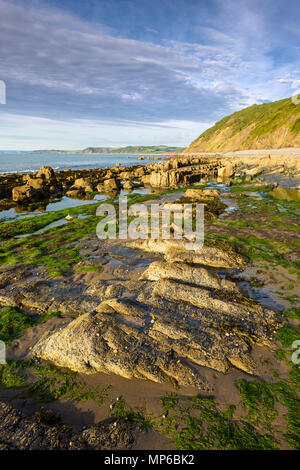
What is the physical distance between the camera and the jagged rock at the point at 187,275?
9.84m

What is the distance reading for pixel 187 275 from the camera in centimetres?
1026

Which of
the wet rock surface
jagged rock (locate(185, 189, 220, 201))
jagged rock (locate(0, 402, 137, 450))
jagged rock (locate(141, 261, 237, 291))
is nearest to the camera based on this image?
jagged rock (locate(0, 402, 137, 450))

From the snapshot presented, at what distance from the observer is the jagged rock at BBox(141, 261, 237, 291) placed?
9836 millimetres

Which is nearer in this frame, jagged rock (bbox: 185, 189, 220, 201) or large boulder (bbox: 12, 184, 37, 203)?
jagged rock (bbox: 185, 189, 220, 201)

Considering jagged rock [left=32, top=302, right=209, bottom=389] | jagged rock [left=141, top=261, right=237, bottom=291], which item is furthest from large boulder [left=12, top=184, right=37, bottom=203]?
jagged rock [left=32, top=302, right=209, bottom=389]

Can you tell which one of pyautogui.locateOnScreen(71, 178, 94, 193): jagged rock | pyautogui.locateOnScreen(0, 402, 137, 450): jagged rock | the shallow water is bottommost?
pyautogui.locateOnScreen(0, 402, 137, 450): jagged rock

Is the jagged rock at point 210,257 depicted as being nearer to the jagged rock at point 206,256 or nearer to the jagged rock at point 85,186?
the jagged rock at point 206,256

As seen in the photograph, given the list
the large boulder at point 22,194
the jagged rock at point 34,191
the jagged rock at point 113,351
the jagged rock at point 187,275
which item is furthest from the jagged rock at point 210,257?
the jagged rock at point 34,191

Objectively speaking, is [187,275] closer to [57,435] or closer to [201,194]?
[57,435]

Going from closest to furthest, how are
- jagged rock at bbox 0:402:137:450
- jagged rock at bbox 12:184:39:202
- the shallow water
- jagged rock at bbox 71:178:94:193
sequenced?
jagged rock at bbox 0:402:137:450, the shallow water, jagged rock at bbox 12:184:39:202, jagged rock at bbox 71:178:94:193

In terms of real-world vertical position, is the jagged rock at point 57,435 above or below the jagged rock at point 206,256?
below

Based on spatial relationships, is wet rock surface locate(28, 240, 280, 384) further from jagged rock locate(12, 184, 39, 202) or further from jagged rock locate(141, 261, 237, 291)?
jagged rock locate(12, 184, 39, 202)

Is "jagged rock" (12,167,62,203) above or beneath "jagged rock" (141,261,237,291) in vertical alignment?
above

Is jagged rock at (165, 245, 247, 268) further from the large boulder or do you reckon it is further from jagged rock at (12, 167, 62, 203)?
jagged rock at (12, 167, 62, 203)
